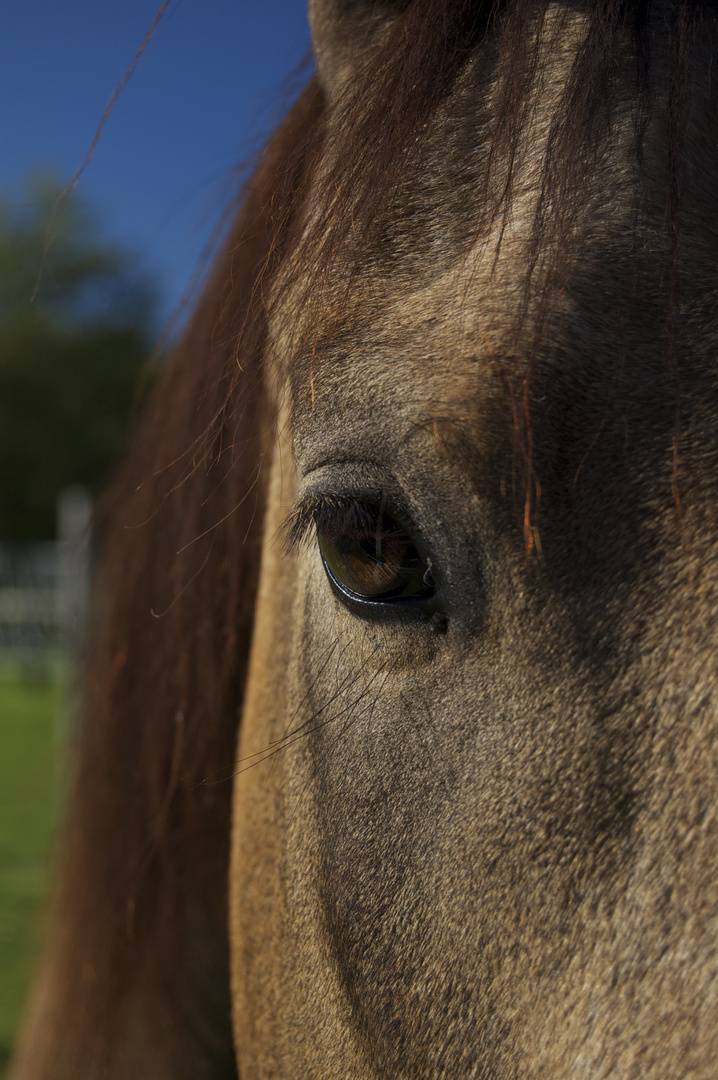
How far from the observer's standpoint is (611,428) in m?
0.82

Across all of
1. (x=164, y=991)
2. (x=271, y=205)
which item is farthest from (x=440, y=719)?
(x=164, y=991)

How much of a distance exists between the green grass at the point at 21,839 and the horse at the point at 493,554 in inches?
57.6

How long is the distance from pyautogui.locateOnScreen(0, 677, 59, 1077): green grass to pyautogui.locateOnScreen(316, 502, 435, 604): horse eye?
1.54m

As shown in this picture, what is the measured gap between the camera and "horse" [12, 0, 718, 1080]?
76 cm

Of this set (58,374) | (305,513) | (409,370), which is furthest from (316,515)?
(58,374)

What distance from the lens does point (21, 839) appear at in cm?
611

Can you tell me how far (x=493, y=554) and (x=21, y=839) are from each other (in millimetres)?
6162

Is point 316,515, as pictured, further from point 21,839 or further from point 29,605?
point 29,605

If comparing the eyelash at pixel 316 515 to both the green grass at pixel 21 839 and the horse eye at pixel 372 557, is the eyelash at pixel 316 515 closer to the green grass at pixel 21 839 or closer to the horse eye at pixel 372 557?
the horse eye at pixel 372 557

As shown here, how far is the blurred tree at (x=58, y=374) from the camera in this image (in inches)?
1096

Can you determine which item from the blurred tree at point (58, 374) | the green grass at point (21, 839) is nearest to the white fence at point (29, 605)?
the green grass at point (21, 839)

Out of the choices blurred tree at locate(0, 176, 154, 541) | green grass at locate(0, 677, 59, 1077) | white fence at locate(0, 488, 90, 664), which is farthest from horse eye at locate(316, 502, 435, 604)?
blurred tree at locate(0, 176, 154, 541)

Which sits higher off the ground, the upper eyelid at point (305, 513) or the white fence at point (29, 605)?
the upper eyelid at point (305, 513)

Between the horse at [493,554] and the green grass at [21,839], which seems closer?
the horse at [493,554]
